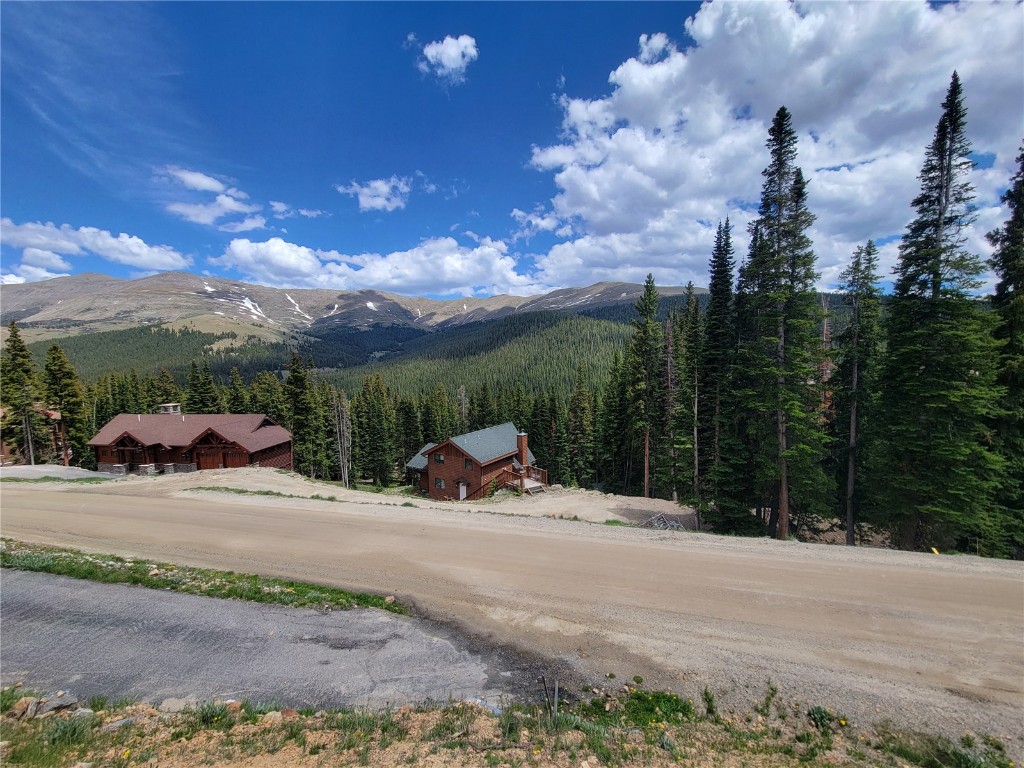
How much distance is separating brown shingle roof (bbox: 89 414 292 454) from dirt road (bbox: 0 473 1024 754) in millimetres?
19061

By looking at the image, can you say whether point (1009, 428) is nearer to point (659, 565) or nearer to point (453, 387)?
point (659, 565)

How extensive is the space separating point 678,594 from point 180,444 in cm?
4130

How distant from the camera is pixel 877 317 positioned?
22250 millimetres

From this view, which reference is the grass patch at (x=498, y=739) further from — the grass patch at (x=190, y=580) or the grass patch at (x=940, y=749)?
the grass patch at (x=190, y=580)

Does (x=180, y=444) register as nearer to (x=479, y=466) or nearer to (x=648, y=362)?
(x=479, y=466)

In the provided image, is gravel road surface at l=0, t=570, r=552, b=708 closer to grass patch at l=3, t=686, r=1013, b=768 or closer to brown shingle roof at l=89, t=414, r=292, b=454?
grass patch at l=3, t=686, r=1013, b=768

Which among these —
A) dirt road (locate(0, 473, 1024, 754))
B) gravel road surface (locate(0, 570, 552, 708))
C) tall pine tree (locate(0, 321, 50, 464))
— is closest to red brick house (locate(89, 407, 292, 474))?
tall pine tree (locate(0, 321, 50, 464))

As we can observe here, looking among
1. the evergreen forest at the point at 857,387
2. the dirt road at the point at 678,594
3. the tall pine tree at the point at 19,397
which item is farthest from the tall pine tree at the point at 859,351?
the tall pine tree at the point at 19,397

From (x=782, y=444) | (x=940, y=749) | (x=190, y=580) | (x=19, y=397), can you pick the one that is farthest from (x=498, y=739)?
(x=19, y=397)

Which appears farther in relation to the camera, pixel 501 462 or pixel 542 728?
pixel 501 462

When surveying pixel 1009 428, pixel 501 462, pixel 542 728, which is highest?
pixel 1009 428

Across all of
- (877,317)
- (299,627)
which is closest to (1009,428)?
(877,317)

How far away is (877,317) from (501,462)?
28.6 m

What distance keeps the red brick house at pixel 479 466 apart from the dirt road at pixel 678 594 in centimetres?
1889
